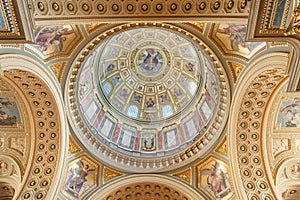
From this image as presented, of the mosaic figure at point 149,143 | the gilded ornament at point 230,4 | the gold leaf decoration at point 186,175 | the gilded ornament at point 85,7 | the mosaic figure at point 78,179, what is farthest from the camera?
the mosaic figure at point 149,143

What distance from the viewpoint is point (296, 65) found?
26.2 feet

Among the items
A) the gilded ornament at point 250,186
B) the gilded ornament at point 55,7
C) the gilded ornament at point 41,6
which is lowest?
the gilded ornament at point 250,186

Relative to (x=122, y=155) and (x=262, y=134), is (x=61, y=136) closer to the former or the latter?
(x=122, y=155)

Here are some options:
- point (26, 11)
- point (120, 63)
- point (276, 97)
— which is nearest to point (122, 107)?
point (120, 63)

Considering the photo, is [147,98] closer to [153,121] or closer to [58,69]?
[153,121]

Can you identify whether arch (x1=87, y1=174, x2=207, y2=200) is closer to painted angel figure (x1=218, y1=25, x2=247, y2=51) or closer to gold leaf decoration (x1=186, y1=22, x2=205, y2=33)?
painted angel figure (x1=218, y1=25, x2=247, y2=51)

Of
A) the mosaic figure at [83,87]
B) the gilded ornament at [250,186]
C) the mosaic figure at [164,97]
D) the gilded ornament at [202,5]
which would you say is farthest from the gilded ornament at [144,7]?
the mosaic figure at [164,97]

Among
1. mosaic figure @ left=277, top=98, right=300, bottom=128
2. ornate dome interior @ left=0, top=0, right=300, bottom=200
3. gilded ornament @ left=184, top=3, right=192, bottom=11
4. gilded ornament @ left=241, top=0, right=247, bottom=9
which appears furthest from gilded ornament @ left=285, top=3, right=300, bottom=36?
mosaic figure @ left=277, top=98, right=300, bottom=128

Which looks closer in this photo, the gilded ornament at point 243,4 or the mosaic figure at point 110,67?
the gilded ornament at point 243,4

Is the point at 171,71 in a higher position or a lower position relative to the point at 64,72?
higher

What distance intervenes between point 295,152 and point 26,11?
12.7 m

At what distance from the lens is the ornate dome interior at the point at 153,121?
857cm

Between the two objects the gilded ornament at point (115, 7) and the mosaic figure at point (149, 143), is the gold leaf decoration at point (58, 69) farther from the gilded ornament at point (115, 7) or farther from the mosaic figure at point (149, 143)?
the mosaic figure at point (149, 143)

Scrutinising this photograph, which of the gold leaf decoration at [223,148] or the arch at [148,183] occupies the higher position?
the gold leaf decoration at [223,148]
